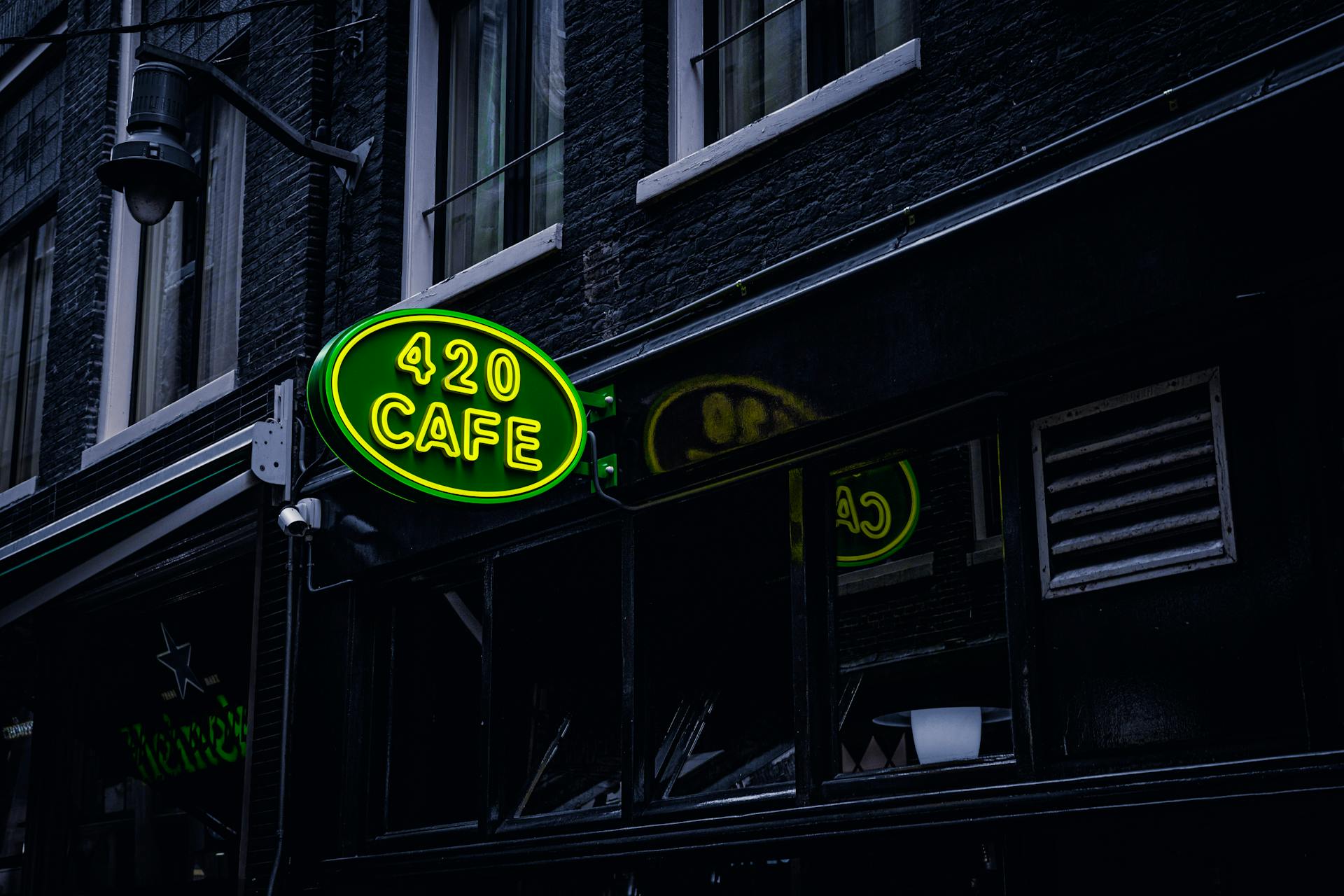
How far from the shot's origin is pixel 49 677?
1183 centimetres

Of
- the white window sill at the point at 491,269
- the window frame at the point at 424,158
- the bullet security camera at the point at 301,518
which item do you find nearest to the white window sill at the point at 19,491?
the bullet security camera at the point at 301,518

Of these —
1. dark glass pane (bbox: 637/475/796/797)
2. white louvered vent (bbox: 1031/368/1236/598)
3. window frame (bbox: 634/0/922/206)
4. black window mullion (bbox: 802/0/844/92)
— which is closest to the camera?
white louvered vent (bbox: 1031/368/1236/598)

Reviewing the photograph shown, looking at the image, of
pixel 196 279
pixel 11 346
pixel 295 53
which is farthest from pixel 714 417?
pixel 11 346

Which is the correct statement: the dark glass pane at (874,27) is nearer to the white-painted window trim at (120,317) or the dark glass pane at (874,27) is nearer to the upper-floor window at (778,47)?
the upper-floor window at (778,47)

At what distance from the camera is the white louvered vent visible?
17.7ft

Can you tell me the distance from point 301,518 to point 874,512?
3697 mm

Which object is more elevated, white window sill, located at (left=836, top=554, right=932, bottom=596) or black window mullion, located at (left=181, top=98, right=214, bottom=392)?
black window mullion, located at (left=181, top=98, right=214, bottom=392)

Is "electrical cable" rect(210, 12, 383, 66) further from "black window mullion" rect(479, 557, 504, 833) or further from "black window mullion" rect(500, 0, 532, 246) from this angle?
"black window mullion" rect(479, 557, 504, 833)

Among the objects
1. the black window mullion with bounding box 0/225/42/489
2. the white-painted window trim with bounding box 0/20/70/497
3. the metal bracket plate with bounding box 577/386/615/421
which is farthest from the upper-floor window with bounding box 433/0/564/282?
the black window mullion with bounding box 0/225/42/489

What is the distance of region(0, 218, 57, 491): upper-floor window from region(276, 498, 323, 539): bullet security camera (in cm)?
442

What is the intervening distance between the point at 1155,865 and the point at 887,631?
1.53m

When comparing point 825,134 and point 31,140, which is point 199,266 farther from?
point 825,134

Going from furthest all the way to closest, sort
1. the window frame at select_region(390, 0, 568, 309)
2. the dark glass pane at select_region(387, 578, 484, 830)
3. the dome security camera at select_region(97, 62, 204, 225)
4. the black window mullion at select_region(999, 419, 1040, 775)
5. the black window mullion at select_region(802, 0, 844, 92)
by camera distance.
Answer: the window frame at select_region(390, 0, 568, 309) < the dome security camera at select_region(97, 62, 204, 225) < the dark glass pane at select_region(387, 578, 484, 830) < the black window mullion at select_region(802, 0, 844, 92) < the black window mullion at select_region(999, 419, 1040, 775)

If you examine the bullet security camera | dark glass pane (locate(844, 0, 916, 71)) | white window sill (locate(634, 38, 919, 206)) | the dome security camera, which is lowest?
the bullet security camera
